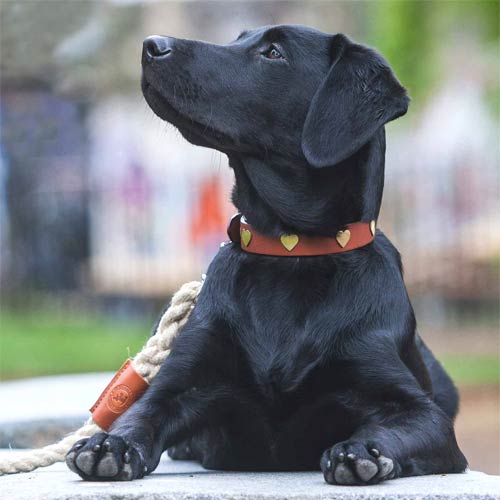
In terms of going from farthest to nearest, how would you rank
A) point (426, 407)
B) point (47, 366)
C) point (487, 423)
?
point (47, 366) → point (487, 423) → point (426, 407)

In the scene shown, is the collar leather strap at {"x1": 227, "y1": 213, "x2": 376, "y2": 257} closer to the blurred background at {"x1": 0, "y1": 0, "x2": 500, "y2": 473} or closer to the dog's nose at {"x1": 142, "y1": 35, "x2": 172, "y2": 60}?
the dog's nose at {"x1": 142, "y1": 35, "x2": 172, "y2": 60}

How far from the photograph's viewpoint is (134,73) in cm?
1805

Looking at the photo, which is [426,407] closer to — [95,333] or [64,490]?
[64,490]

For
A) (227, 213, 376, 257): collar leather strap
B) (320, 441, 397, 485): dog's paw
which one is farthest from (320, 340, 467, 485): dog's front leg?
(227, 213, 376, 257): collar leather strap

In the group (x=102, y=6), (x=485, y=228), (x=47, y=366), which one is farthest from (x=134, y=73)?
(x=47, y=366)

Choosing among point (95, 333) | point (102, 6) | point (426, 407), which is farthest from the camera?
point (102, 6)

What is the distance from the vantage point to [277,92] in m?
3.47

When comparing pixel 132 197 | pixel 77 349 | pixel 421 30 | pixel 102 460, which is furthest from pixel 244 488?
pixel 132 197

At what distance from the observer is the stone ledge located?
2.65 metres

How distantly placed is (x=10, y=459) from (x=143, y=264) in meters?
12.6

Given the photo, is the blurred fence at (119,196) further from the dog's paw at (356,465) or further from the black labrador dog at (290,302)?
the dog's paw at (356,465)

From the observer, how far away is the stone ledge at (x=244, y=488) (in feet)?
8.70

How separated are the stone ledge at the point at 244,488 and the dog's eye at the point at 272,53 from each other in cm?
120

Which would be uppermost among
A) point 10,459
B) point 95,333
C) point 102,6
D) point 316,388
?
point 102,6
